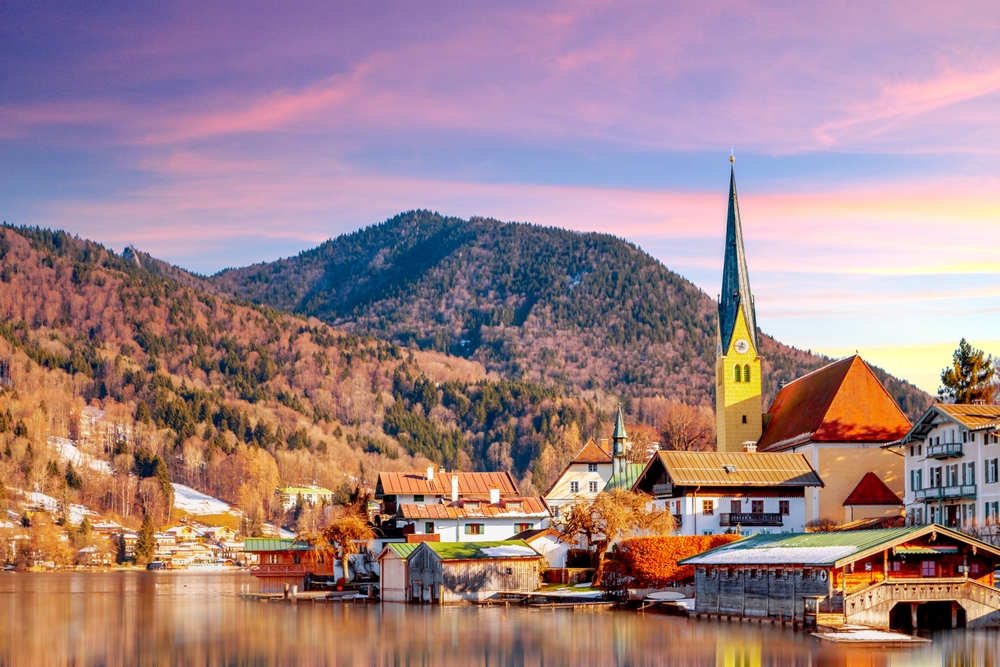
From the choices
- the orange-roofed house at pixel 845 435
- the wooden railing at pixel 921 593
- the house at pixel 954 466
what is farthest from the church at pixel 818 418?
the wooden railing at pixel 921 593

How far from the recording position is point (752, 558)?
68.2 metres

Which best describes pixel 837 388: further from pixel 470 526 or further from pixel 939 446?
pixel 470 526

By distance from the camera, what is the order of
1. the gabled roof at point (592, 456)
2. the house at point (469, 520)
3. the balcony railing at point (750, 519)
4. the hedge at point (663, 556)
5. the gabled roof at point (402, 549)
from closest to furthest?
1. the hedge at point (663, 556)
2. the gabled roof at point (402, 549)
3. the balcony railing at point (750, 519)
4. the house at point (469, 520)
5. the gabled roof at point (592, 456)

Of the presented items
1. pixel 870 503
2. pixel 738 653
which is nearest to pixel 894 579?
pixel 738 653

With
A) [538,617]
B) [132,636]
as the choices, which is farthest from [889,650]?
[132,636]

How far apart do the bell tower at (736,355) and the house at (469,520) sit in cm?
2047

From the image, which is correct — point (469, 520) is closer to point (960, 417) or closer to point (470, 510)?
point (470, 510)

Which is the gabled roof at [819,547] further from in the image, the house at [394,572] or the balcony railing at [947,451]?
the house at [394,572]

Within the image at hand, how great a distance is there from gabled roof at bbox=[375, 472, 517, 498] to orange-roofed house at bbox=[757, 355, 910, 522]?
2394 cm

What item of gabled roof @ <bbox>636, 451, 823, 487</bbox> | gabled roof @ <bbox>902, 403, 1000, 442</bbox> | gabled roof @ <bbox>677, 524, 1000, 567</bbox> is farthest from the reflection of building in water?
gabled roof @ <bbox>636, 451, 823, 487</bbox>

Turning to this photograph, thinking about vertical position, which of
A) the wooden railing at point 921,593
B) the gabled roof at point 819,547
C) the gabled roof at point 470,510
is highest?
the gabled roof at point 470,510

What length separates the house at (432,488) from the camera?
109 m

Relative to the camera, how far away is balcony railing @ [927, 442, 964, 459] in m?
78.6

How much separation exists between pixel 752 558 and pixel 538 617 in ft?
38.5
